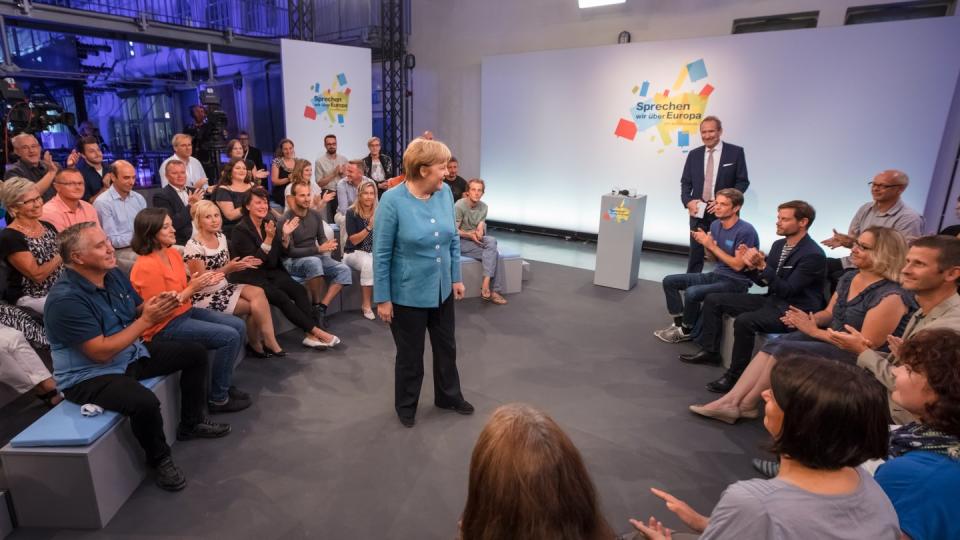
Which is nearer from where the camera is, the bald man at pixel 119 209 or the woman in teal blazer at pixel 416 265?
the woman in teal blazer at pixel 416 265

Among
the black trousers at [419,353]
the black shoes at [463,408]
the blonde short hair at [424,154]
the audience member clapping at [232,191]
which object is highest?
the blonde short hair at [424,154]

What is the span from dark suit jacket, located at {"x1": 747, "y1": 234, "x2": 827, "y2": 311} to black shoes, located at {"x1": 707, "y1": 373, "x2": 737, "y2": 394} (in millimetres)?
584

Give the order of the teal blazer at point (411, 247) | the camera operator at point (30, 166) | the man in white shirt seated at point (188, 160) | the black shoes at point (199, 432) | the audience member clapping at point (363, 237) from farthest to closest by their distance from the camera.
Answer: the man in white shirt seated at point (188, 160) → the audience member clapping at point (363, 237) → the camera operator at point (30, 166) → the black shoes at point (199, 432) → the teal blazer at point (411, 247)

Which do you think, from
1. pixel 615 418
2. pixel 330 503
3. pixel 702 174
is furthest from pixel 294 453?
pixel 702 174

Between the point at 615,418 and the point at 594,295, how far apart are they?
228 cm

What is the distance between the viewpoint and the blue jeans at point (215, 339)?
9.55 feet

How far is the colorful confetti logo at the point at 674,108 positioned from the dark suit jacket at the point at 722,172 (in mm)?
1747

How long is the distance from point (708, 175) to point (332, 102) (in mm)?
4829

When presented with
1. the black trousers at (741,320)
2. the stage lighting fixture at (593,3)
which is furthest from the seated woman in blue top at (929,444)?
the stage lighting fixture at (593,3)

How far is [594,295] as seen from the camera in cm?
522

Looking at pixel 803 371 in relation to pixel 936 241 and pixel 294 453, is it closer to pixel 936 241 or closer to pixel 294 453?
pixel 936 241

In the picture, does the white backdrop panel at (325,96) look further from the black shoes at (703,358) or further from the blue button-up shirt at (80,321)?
the black shoes at (703,358)

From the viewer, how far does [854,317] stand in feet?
8.88

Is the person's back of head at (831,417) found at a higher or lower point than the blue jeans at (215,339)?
higher
